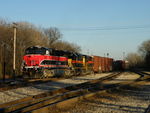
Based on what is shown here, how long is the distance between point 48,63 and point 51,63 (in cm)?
62

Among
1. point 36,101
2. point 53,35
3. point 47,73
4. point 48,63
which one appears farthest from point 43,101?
point 53,35

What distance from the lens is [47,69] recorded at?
24.2 metres

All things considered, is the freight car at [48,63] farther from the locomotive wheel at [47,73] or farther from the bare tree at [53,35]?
the bare tree at [53,35]

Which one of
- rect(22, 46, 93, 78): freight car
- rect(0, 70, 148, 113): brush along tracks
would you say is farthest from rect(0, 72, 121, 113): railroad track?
rect(22, 46, 93, 78): freight car

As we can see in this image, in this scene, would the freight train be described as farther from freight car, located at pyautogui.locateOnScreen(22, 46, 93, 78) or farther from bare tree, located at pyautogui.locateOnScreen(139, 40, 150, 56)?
bare tree, located at pyautogui.locateOnScreen(139, 40, 150, 56)

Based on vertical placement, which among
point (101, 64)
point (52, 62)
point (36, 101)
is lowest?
point (36, 101)

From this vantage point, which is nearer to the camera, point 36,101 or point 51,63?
point 36,101

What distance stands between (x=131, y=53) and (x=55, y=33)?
110 m

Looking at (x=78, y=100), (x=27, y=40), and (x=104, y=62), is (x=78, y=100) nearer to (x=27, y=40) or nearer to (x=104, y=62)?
(x=27, y=40)

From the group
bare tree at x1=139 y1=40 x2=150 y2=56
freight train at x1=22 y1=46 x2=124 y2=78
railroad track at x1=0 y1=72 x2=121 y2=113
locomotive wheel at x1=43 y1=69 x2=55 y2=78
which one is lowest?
railroad track at x1=0 y1=72 x2=121 y2=113

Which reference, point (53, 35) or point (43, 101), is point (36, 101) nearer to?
point (43, 101)

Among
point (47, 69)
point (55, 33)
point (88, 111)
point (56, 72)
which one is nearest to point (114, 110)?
point (88, 111)

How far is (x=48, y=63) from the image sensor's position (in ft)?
80.2

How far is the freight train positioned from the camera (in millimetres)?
23234
